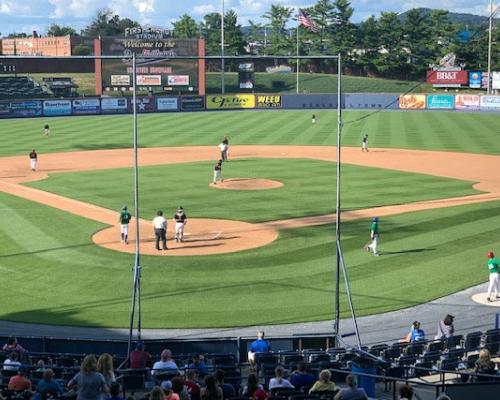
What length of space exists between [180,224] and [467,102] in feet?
231

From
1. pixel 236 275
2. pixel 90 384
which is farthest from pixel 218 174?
pixel 90 384

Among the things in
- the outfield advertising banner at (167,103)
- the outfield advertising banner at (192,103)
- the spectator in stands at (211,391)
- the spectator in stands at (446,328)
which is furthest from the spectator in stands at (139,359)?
the outfield advertising banner at (192,103)

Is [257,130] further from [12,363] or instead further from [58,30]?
[58,30]

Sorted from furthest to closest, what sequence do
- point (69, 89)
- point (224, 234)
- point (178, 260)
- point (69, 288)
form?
point (69, 89) < point (224, 234) < point (178, 260) < point (69, 288)

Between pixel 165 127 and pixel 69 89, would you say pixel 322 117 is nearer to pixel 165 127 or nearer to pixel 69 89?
pixel 165 127

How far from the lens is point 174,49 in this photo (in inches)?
3292

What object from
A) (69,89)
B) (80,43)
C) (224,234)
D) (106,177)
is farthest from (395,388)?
(80,43)

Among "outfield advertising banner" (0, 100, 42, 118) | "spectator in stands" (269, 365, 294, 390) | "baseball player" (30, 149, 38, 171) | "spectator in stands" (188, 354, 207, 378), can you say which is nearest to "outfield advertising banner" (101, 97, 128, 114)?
"outfield advertising banner" (0, 100, 42, 118)

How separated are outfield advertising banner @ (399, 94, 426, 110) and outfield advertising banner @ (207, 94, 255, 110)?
1835cm

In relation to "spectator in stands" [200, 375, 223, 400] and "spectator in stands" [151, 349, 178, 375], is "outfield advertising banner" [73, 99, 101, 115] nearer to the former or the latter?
"spectator in stands" [151, 349, 178, 375]

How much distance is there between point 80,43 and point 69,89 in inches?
1405

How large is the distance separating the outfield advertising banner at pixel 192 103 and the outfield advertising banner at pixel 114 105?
6.61 m

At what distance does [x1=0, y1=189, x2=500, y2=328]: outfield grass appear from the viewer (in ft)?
70.4

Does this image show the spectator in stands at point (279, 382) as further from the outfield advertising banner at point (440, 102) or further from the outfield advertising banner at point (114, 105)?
the outfield advertising banner at point (440, 102)
